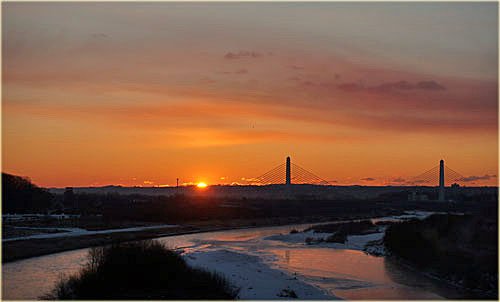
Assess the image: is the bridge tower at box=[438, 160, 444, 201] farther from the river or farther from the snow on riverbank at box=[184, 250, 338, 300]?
the snow on riverbank at box=[184, 250, 338, 300]

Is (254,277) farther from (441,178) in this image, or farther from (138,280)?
(441,178)

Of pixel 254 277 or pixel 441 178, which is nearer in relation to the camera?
pixel 254 277

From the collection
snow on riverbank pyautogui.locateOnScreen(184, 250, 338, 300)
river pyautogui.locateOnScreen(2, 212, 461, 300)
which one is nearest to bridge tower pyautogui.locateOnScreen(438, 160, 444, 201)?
river pyautogui.locateOnScreen(2, 212, 461, 300)

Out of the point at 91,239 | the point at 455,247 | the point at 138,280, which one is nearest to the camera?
the point at 138,280

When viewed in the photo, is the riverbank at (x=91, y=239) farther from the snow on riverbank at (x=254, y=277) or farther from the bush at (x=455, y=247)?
the bush at (x=455, y=247)

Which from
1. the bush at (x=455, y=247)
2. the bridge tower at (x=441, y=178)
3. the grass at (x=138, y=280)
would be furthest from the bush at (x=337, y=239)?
the bridge tower at (x=441, y=178)

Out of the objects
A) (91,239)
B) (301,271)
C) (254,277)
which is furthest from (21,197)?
(254,277)
